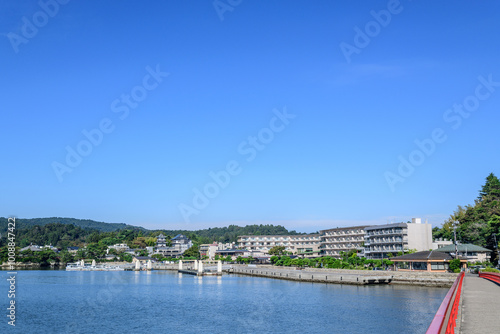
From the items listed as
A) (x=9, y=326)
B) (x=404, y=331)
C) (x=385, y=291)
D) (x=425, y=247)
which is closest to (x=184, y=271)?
(x=425, y=247)

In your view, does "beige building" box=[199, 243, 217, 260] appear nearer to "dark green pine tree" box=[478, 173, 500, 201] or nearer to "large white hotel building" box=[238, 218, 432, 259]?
"large white hotel building" box=[238, 218, 432, 259]

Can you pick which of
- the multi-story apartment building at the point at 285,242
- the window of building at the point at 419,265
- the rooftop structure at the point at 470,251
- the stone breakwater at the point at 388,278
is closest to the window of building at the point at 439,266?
the window of building at the point at 419,265

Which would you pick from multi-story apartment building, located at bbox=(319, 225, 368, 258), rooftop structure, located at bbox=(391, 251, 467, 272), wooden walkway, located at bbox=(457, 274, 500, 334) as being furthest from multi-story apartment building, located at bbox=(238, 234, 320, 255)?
wooden walkway, located at bbox=(457, 274, 500, 334)

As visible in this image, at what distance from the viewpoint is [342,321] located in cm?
3550

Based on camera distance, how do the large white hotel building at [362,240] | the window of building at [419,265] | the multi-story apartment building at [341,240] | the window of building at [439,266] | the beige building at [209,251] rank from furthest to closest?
the beige building at [209,251]
the multi-story apartment building at [341,240]
the large white hotel building at [362,240]
the window of building at [419,265]
the window of building at [439,266]

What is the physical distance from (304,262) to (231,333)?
72.8 m

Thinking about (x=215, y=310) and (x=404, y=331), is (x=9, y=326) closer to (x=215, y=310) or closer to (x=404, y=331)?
(x=215, y=310)

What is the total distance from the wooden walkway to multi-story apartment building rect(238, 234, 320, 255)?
116068mm

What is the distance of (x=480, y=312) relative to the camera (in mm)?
21031

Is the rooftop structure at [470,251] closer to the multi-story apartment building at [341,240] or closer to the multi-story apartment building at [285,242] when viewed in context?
the multi-story apartment building at [341,240]

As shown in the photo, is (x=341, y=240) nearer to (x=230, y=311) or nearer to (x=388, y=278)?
(x=388, y=278)

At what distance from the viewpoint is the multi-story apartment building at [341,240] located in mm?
117250

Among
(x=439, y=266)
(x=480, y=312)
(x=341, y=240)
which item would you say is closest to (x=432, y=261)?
(x=439, y=266)

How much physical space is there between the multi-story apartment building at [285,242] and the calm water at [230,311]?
86.8 meters
